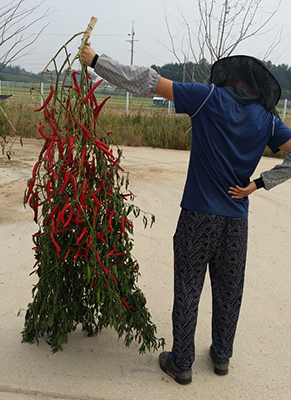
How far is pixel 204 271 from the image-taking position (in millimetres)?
2648

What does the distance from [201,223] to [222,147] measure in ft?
1.32

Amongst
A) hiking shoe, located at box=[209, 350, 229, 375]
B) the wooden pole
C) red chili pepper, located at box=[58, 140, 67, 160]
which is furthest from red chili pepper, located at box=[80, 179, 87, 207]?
hiking shoe, located at box=[209, 350, 229, 375]

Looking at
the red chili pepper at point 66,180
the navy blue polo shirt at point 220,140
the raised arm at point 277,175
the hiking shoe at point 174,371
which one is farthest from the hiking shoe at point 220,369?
the red chili pepper at point 66,180

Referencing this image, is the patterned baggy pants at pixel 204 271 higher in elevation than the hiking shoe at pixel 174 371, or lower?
higher

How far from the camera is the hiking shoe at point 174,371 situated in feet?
8.93

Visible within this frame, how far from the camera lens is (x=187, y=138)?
1141 centimetres

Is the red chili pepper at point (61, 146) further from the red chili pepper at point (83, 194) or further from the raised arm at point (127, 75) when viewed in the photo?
the raised arm at point (127, 75)

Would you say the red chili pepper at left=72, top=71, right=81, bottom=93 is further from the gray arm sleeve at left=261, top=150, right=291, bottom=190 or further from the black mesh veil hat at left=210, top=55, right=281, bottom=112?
the gray arm sleeve at left=261, top=150, right=291, bottom=190

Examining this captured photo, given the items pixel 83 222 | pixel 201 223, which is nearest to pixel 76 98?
pixel 83 222

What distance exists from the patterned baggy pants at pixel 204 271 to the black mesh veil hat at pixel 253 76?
0.65 m

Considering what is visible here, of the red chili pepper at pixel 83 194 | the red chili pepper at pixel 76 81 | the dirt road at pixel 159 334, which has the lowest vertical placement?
the dirt road at pixel 159 334

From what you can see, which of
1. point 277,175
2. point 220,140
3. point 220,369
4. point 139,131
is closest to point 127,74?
point 220,140

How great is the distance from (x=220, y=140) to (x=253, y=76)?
358mm

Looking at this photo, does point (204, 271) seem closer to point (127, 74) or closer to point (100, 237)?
point (100, 237)
